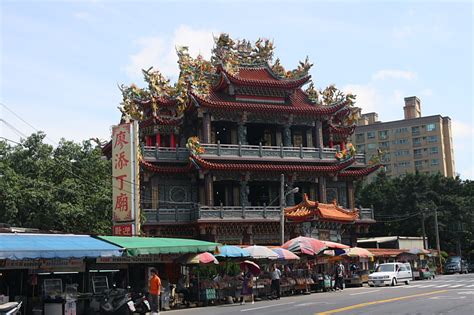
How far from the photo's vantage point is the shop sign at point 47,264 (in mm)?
18531

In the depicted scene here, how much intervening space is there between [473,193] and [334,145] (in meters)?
30.3

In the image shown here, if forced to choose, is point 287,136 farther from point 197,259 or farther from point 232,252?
point 197,259

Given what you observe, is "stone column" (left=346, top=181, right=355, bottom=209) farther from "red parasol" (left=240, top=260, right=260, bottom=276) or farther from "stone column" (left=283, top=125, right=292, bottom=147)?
"red parasol" (left=240, top=260, right=260, bottom=276)

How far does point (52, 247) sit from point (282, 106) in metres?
28.0

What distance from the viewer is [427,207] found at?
2566 inches

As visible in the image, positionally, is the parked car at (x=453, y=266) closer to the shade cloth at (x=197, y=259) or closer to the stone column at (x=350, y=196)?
the stone column at (x=350, y=196)

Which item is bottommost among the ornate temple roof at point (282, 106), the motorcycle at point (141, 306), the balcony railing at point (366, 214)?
the motorcycle at point (141, 306)

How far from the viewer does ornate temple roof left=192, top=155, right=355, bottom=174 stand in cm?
3909

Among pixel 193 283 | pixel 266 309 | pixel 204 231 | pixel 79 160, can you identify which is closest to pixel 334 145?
pixel 204 231

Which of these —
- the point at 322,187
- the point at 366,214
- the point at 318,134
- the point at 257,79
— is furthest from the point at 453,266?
the point at 257,79

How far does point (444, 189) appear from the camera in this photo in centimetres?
7056

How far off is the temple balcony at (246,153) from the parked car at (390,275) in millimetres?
9578

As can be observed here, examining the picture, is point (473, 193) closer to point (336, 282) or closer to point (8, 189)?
point (336, 282)

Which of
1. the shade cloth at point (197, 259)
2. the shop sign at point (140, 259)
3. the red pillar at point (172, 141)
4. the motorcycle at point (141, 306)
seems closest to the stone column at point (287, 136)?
the red pillar at point (172, 141)
